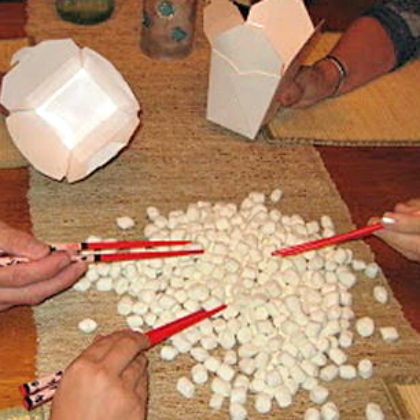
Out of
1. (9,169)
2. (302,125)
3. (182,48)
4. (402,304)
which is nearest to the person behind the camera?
A: (402,304)

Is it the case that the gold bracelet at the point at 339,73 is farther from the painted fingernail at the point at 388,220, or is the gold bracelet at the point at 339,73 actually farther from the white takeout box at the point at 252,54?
the painted fingernail at the point at 388,220

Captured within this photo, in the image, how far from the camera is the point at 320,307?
1.00 meters

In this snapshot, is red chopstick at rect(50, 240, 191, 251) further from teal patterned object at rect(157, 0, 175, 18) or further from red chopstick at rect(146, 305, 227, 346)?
teal patterned object at rect(157, 0, 175, 18)

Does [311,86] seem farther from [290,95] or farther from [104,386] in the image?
[104,386]

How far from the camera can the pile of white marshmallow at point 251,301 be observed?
0.92 meters

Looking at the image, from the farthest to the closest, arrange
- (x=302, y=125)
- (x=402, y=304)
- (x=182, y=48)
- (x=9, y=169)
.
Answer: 1. (x=182, y=48)
2. (x=302, y=125)
3. (x=9, y=169)
4. (x=402, y=304)

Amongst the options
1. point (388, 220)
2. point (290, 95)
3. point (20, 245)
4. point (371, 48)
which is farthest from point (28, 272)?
point (371, 48)

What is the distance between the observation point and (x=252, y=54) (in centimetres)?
118

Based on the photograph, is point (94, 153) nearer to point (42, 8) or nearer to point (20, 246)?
point (20, 246)

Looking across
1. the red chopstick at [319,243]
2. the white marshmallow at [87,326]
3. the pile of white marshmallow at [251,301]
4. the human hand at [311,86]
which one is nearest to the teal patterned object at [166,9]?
the human hand at [311,86]

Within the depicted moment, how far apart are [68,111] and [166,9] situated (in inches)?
11.6

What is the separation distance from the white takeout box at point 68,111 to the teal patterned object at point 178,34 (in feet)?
0.81

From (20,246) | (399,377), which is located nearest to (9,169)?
(20,246)

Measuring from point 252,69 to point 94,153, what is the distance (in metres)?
0.26
